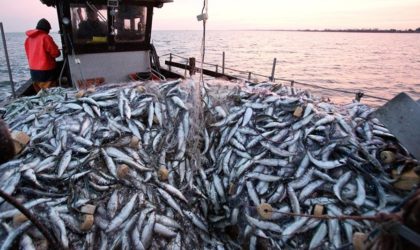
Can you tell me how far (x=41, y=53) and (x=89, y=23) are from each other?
1.75 m

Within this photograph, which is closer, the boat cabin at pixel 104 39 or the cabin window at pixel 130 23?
the boat cabin at pixel 104 39

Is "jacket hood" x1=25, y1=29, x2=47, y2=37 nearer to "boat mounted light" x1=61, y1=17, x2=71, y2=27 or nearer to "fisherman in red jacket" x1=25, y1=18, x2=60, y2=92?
"fisherman in red jacket" x1=25, y1=18, x2=60, y2=92

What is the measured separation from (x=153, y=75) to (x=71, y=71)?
2.82m

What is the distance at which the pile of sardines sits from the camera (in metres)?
4.22

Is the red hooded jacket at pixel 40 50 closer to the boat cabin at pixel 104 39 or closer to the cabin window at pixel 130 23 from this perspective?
the boat cabin at pixel 104 39

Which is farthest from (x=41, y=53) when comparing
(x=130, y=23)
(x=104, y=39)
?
(x=130, y=23)

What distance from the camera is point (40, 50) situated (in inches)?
369

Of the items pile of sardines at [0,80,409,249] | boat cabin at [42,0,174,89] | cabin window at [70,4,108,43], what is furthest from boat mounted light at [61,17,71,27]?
pile of sardines at [0,80,409,249]

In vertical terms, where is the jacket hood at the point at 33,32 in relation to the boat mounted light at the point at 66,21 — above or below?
below

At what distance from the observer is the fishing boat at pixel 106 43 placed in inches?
373

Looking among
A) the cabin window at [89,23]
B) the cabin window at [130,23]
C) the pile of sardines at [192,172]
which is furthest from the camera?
the cabin window at [130,23]

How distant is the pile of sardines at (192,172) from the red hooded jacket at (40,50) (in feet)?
12.1

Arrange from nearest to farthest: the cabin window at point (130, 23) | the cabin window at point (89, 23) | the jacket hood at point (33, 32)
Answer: the jacket hood at point (33, 32), the cabin window at point (89, 23), the cabin window at point (130, 23)

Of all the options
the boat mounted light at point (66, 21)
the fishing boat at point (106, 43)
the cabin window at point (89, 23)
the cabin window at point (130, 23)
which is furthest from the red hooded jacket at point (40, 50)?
the cabin window at point (130, 23)
